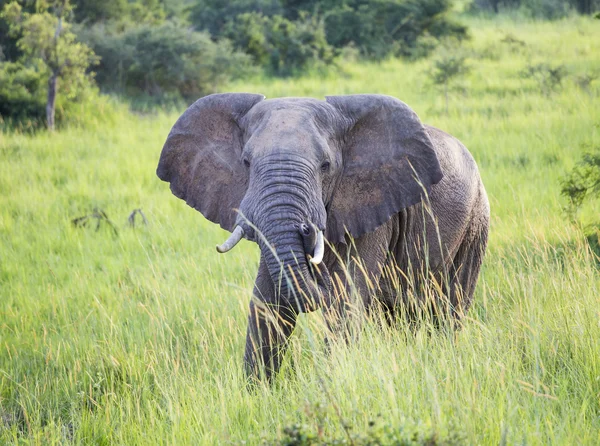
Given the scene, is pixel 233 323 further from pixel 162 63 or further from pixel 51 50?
pixel 162 63

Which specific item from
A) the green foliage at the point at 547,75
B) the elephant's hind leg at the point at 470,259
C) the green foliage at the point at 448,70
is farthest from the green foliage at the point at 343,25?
the elephant's hind leg at the point at 470,259

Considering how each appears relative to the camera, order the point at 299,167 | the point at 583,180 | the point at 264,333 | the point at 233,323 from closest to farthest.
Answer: the point at 299,167
the point at 264,333
the point at 233,323
the point at 583,180

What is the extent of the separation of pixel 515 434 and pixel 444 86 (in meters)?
10.6

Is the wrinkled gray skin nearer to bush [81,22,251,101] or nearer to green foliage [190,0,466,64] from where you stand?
bush [81,22,251,101]

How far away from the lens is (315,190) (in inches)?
150

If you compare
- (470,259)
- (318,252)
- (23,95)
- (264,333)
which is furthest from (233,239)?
(23,95)

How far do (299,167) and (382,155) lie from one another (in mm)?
738

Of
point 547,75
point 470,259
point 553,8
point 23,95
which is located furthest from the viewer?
point 553,8

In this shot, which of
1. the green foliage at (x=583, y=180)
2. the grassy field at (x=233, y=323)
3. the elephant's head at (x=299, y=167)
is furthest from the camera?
the green foliage at (x=583, y=180)

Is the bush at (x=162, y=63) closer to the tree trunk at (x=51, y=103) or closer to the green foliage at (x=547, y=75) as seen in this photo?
the tree trunk at (x=51, y=103)

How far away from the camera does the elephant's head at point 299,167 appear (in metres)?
3.62

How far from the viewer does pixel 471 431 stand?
9.42 feet

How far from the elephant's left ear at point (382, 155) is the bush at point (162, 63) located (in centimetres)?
1063

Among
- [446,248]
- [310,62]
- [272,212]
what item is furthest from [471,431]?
[310,62]
